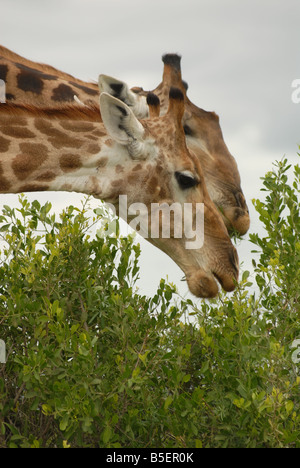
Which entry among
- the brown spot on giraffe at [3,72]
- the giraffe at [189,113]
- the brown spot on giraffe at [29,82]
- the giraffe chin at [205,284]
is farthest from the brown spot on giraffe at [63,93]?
the giraffe chin at [205,284]

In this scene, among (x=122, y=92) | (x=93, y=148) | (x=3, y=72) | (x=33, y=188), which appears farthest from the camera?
(x=3, y=72)

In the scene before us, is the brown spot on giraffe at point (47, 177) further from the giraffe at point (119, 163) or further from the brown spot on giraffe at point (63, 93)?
the brown spot on giraffe at point (63, 93)

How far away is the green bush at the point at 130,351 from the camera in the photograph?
4.69m

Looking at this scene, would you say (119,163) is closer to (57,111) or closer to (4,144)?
(57,111)

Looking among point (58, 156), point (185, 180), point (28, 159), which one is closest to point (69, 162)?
point (58, 156)

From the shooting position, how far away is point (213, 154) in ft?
32.9

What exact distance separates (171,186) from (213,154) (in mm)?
3145

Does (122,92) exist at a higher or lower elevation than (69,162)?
higher

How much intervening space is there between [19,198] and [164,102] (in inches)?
167
